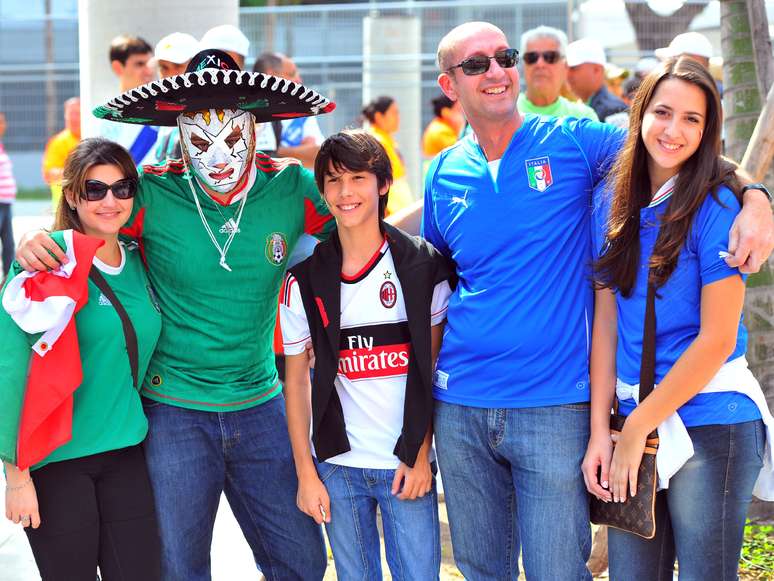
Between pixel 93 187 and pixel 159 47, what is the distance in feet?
8.18

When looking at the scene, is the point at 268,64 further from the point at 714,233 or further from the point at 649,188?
the point at 714,233

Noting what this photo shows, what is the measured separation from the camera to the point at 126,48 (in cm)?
619

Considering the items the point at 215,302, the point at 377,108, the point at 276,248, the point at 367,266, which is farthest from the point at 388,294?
the point at 377,108

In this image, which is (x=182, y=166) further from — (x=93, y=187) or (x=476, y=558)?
(x=476, y=558)

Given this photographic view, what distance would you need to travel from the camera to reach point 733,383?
297cm

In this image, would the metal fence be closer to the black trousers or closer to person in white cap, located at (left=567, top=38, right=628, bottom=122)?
person in white cap, located at (left=567, top=38, right=628, bottom=122)

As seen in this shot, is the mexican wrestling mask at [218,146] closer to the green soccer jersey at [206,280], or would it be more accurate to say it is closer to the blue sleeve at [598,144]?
the green soccer jersey at [206,280]

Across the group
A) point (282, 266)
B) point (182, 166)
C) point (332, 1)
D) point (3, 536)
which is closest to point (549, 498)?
point (282, 266)

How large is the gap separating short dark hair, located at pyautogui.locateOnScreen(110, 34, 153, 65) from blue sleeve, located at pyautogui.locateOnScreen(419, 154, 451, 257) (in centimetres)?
322

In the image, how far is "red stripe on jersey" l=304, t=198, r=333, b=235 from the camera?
3850mm

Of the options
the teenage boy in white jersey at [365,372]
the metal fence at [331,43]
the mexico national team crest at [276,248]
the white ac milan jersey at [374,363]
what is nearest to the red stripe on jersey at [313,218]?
the mexico national team crest at [276,248]

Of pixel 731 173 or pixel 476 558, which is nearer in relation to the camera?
pixel 731 173

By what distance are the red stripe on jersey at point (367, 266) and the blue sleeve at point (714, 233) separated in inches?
42.0

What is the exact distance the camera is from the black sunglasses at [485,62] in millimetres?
3455
